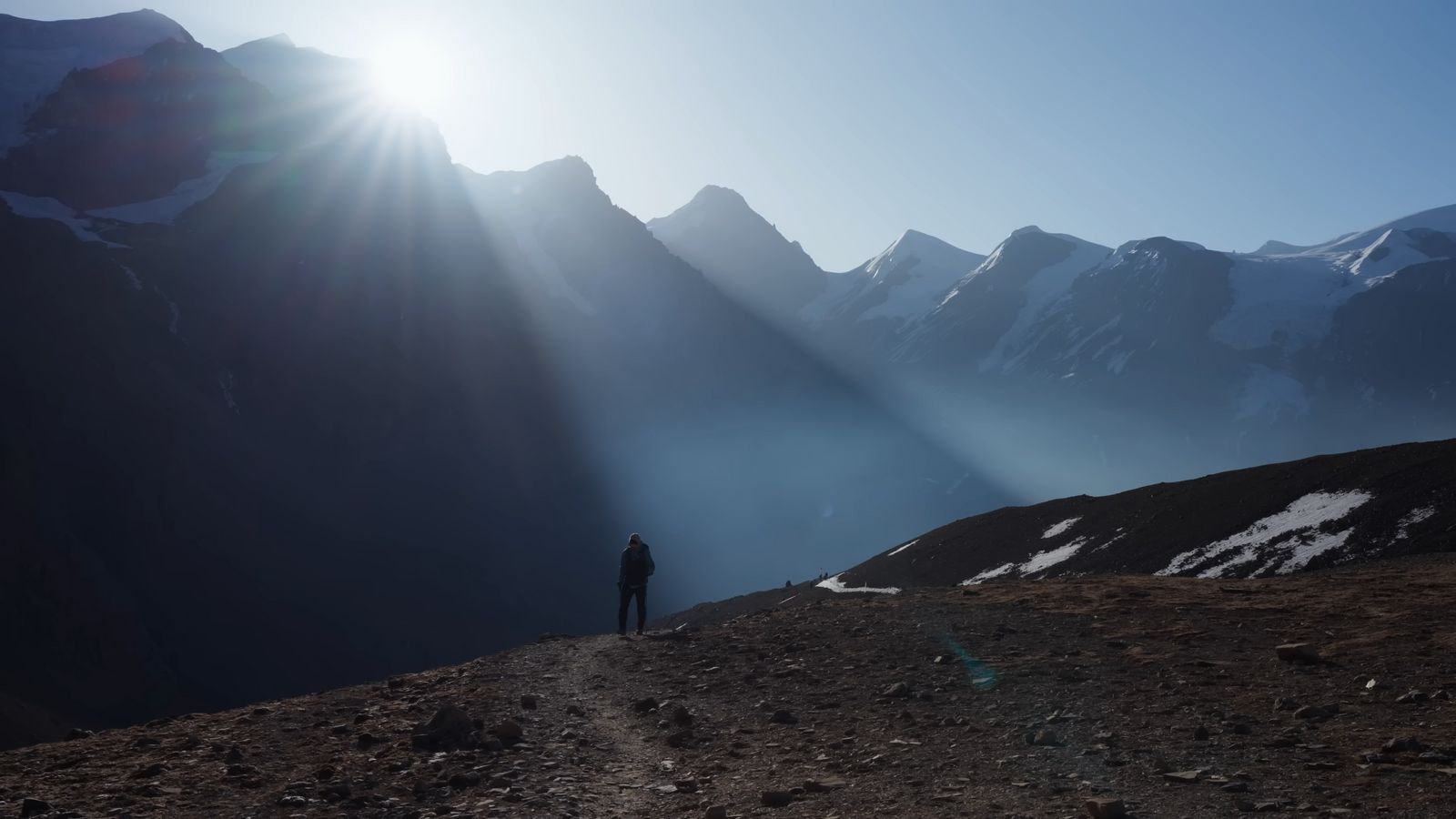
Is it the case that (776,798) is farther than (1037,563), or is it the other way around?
(1037,563)

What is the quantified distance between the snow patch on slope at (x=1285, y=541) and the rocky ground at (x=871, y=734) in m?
23.9

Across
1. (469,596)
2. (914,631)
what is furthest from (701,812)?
(469,596)

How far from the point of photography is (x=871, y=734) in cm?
1233

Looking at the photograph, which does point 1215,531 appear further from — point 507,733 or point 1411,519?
point 507,733

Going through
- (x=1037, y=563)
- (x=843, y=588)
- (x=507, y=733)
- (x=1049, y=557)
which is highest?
(x=1049, y=557)

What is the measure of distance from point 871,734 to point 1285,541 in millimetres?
39007

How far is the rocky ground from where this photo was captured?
9.39 meters

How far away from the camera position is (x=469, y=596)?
182 meters

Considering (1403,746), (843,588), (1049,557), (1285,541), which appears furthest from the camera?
(843,588)

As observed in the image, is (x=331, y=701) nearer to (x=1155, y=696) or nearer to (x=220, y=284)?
(x=1155, y=696)

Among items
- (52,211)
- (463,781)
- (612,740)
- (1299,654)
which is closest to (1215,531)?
(1299,654)

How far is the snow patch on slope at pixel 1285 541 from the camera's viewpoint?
136 ft

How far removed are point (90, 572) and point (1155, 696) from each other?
15725cm

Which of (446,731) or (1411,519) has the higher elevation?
(1411,519)
